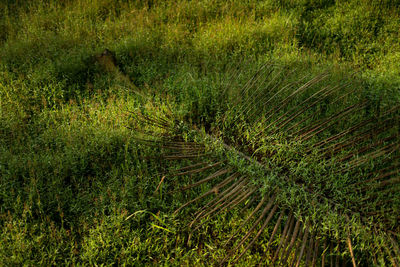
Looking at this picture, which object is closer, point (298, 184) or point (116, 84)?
point (298, 184)

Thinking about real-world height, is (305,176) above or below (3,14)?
below

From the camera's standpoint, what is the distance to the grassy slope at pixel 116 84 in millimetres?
2467

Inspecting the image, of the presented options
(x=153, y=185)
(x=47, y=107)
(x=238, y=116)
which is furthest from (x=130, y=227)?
(x=47, y=107)

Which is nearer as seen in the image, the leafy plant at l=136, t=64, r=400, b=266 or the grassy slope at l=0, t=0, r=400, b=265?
the leafy plant at l=136, t=64, r=400, b=266

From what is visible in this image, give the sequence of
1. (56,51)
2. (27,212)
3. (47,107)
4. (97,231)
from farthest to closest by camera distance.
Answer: (56,51)
(47,107)
(27,212)
(97,231)

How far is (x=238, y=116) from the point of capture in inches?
125

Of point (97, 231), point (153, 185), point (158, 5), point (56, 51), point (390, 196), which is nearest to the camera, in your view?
point (390, 196)

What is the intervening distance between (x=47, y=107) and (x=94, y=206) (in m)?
2.00

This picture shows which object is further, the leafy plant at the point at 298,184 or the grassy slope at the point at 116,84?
the grassy slope at the point at 116,84

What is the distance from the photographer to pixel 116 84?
14.1ft

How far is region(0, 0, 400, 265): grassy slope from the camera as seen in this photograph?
247 centimetres

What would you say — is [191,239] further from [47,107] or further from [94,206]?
[47,107]

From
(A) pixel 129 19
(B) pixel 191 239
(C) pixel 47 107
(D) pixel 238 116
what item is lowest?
(B) pixel 191 239

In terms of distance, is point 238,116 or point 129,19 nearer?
point 238,116
